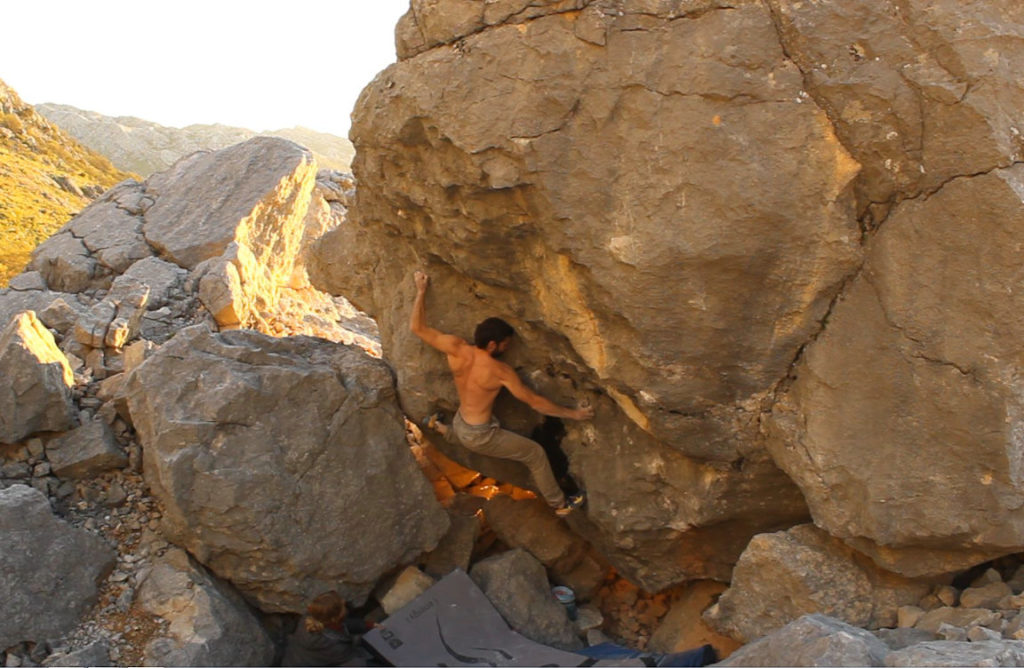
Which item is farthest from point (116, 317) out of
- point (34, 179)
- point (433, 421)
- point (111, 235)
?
point (34, 179)

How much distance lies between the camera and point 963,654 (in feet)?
10.4

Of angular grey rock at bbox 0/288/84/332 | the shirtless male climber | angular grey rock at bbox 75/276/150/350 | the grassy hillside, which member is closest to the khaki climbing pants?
the shirtless male climber

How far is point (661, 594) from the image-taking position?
6074 millimetres

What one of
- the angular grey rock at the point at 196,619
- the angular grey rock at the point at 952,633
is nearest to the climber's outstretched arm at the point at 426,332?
the angular grey rock at the point at 196,619

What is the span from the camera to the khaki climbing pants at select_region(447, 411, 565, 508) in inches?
213

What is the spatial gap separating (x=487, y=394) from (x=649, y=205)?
1.77 metres

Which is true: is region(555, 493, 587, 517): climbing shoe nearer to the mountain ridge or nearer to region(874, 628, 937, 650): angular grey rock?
region(874, 628, 937, 650): angular grey rock

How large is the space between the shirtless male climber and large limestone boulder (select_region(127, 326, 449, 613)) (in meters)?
0.56

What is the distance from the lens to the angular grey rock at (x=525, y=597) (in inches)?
218

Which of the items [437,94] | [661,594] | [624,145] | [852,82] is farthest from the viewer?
[661,594]

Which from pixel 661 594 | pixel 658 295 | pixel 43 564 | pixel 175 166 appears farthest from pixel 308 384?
pixel 175 166

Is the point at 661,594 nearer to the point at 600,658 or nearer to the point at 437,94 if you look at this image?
the point at 600,658

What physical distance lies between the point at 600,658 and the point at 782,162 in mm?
3071

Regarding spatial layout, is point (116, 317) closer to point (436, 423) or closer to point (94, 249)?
point (94, 249)
